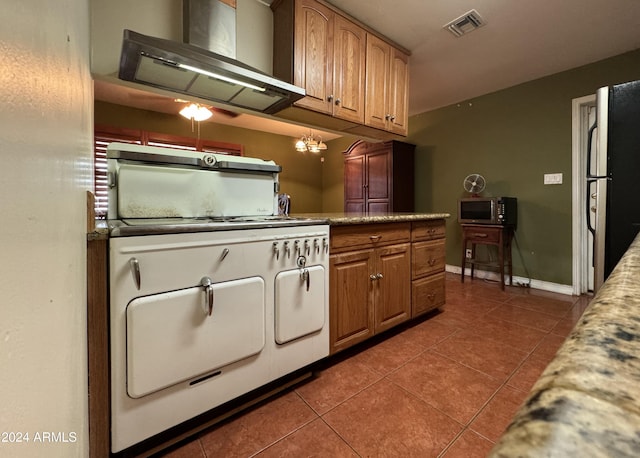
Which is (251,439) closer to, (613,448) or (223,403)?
(223,403)

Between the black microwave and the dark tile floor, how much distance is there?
4.19ft

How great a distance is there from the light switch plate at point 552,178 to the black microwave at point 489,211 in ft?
1.14

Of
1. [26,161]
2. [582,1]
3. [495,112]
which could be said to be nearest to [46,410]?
[26,161]

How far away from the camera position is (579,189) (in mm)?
2904

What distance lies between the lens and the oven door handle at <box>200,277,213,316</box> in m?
1.09

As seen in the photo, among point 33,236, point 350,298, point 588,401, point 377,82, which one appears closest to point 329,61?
point 377,82

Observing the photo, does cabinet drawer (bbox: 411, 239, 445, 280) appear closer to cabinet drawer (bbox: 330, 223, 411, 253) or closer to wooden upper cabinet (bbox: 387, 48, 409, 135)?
cabinet drawer (bbox: 330, 223, 411, 253)

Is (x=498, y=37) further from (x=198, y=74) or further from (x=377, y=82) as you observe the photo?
(x=198, y=74)

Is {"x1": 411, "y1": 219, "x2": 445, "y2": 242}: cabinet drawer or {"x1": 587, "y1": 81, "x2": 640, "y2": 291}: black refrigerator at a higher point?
{"x1": 587, "y1": 81, "x2": 640, "y2": 291}: black refrigerator

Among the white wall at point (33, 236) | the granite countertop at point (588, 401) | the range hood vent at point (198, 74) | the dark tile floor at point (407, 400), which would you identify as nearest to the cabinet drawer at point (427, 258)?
the dark tile floor at point (407, 400)

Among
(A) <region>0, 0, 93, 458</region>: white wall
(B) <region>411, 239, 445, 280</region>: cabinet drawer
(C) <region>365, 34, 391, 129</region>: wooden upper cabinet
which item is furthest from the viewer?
(C) <region>365, 34, 391, 129</region>: wooden upper cabinet

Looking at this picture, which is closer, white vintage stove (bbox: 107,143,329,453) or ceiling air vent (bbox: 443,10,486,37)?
white vintage stove (bbox: 107,143,329,453)

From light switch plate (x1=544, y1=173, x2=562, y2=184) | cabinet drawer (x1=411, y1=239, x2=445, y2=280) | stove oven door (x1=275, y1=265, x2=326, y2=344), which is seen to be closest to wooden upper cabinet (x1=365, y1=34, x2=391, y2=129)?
cabinet drawer (x1=411, y1=239, x2=445, y2=280)

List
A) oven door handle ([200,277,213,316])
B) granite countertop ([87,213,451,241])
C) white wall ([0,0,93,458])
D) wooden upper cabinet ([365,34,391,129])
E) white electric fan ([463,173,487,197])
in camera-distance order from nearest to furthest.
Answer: white wall ([0,0,93,458])
granite countertop ([87,213,451,241])
oven door handle ([200,277,213,316])
wooden upper cabinet ([365,34,391,129])
white electric fan ([463,173,487,197])
